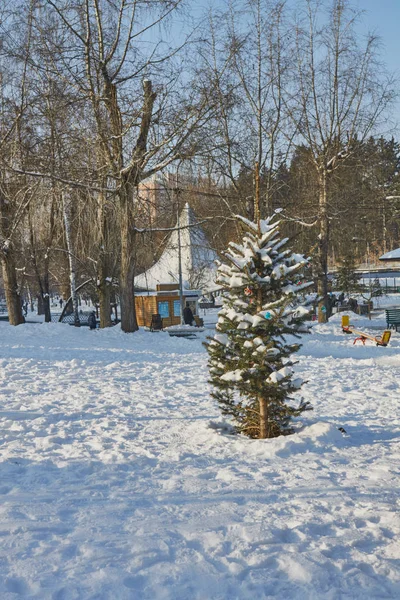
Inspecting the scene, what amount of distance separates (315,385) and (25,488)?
6438mm

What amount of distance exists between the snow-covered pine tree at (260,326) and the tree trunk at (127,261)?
9146mm

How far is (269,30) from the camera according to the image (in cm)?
1897

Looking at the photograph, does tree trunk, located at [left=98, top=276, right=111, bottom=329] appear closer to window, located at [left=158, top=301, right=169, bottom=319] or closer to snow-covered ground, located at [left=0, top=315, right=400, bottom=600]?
window, located at [left=158, top=301, right=169, bottom=319]

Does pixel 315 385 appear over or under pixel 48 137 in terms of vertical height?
under

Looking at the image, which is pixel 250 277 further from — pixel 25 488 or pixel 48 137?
pixel 48 137

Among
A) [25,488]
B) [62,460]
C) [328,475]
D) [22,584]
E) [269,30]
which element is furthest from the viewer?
[269,30]

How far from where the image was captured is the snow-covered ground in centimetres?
297

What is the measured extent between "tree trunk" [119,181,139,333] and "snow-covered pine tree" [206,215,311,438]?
9146mm

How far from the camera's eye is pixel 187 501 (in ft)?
13.4

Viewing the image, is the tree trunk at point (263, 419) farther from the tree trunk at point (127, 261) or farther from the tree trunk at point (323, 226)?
the tree trunk at point (323, 226)

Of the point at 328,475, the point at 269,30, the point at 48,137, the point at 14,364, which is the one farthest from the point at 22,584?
the point at 269,30

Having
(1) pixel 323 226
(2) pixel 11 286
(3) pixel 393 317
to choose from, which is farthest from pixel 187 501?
(1) pixel 323 226

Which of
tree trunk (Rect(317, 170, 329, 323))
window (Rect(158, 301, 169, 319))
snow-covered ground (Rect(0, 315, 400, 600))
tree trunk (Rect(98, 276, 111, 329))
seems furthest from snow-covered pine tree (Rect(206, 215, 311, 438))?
window (Rect(158, 301, 169, 319))

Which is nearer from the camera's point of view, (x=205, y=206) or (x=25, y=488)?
(x=25, y=488)
